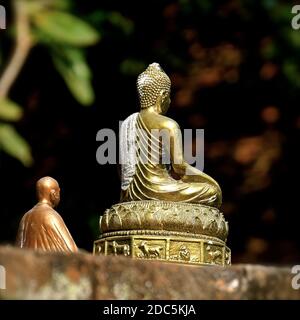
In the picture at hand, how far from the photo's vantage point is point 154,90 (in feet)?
21.6

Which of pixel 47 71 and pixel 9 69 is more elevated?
pixel 47 71

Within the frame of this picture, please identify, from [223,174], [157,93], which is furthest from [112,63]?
[157,93]

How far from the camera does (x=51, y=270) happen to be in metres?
2.65

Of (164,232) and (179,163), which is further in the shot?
(179,163)

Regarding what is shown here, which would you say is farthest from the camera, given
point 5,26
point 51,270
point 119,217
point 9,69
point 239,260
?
point 239,260

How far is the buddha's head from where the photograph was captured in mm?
6585

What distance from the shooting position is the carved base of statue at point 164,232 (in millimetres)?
6086

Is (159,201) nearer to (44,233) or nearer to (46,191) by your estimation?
(46,191)

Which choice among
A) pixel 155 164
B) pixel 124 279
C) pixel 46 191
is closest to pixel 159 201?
pixel 155 164

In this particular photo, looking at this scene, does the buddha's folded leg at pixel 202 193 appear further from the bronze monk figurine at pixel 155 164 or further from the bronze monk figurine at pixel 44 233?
the bronze monk figurine at pixel 44 233

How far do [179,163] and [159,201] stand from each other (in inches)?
14.0

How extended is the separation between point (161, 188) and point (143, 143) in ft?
1.13

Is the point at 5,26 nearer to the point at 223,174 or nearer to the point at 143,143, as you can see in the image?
the point at 143,143

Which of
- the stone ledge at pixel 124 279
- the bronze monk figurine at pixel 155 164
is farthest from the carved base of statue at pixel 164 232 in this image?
the stone ledge at pixel 124 279
